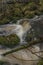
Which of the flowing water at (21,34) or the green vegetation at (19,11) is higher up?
the green vegetation at (19,11)

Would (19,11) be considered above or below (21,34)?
above

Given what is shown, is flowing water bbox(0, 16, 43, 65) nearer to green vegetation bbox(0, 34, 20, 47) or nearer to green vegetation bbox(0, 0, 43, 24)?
green vegetation bbox(0, 34, 20, 47)

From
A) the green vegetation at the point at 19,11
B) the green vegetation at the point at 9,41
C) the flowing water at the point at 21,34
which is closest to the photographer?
the flowing water at the point at 21,34

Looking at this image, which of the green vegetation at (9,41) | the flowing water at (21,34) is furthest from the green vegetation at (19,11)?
the green vegetation at (9,41)

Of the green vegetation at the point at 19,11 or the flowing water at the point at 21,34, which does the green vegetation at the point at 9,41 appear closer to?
the flowing water at the point at 21,34

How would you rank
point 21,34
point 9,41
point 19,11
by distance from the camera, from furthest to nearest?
point 19,11 < point 21,34 < point 9,41

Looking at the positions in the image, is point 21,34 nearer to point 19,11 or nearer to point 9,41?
point 9,41

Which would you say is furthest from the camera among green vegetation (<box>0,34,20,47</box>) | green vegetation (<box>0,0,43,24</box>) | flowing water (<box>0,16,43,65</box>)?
green vegetation (<box>0,0,43,24</box>)

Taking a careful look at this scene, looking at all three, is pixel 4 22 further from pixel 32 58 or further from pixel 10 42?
pixel 32 58

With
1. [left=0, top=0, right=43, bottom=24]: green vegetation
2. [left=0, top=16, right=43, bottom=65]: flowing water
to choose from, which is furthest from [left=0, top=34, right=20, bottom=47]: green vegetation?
[left=0, top=0, right=43, bottom=24]: green vegetation

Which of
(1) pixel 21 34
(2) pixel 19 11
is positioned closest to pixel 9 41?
(1) pixel 21 34
